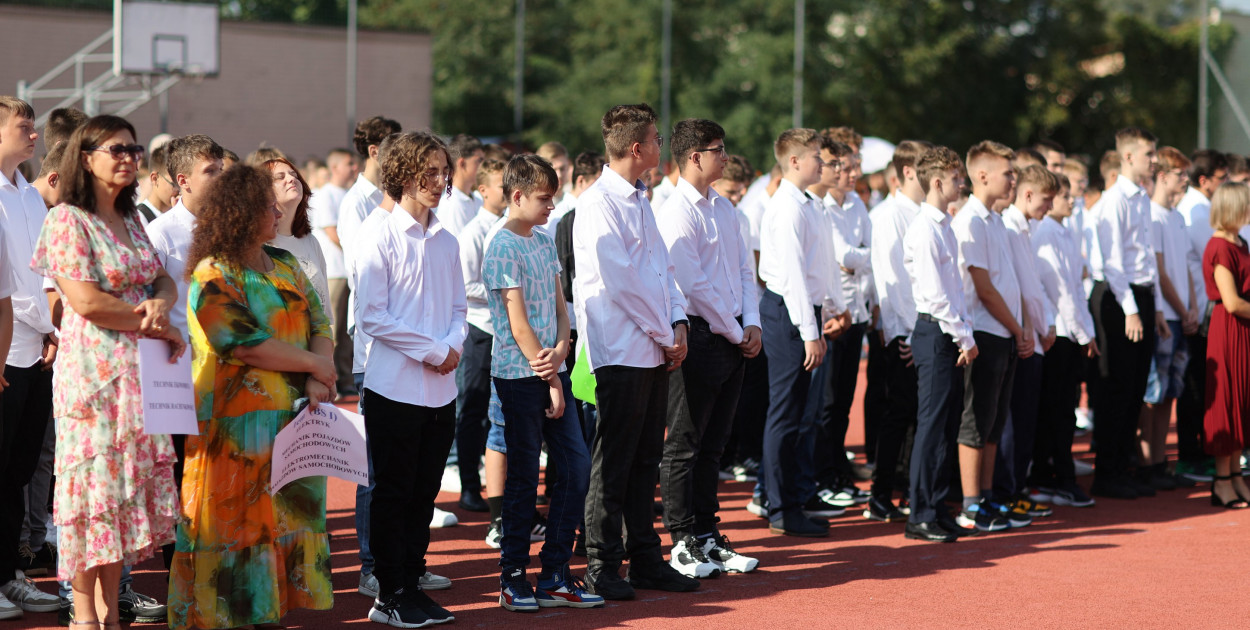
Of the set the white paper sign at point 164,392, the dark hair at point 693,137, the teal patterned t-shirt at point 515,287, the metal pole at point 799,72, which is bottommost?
the white paper sign at point 164,392

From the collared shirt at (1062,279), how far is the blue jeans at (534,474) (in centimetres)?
387

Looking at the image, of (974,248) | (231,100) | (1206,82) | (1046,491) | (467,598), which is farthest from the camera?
(231,100)

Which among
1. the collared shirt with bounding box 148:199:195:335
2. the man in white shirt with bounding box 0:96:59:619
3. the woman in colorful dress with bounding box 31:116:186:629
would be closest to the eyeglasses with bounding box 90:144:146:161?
the woman in colorful dress with bounding box 31:116:186:629

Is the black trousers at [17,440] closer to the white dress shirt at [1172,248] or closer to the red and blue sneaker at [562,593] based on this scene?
the red and blue sneaker at [562,593]

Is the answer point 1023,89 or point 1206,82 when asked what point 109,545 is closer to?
point 1206,82

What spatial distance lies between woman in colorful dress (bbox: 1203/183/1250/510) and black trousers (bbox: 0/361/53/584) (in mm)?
6945

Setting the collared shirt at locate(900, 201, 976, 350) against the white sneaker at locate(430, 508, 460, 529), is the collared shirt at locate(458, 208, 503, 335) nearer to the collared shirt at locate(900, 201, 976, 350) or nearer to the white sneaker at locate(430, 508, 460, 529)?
the white sneaker at locate(430, 508, 460, 529)

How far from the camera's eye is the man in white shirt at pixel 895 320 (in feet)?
25.5

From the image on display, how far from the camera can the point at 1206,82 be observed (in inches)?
910

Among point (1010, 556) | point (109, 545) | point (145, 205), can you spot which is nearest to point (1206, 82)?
point (1010, 556)

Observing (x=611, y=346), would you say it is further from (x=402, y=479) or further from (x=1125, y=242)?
(x=1125, y=242)

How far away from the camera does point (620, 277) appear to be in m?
5.56

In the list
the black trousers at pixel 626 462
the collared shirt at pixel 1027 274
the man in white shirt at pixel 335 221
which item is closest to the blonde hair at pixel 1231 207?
the collared shirt at pixel 1027 274

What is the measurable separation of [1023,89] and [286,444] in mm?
38327
